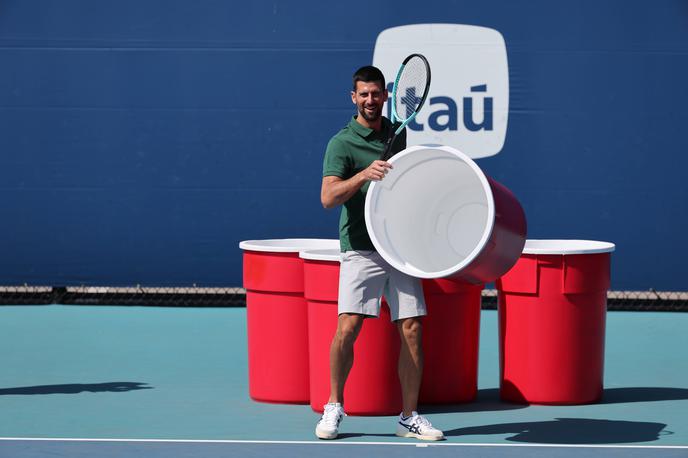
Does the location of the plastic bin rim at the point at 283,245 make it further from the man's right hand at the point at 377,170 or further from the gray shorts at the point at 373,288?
the man's right hand at the point at 377,170

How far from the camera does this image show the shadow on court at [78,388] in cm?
836

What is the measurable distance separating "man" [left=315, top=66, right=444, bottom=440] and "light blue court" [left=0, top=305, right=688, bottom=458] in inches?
8.3

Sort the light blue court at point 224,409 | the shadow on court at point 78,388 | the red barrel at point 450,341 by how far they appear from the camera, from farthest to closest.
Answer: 1. the shadow on court at point 78,388
2. the red barrel at point 450,341
3. the light blue court at point 224,409

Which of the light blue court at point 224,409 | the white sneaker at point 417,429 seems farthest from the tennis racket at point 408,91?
the light blue court at point 224,409

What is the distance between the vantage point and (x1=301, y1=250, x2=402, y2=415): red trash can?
24.5 feet

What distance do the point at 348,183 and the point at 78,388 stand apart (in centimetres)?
264

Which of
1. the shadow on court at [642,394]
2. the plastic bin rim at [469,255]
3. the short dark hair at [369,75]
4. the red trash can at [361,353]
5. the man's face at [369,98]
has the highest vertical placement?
the short dark hair at [369,75]

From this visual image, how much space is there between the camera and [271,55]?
481 inches

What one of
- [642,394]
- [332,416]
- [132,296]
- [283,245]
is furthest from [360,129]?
[132,296]

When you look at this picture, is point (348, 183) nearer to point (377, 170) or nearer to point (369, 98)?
point (377, 170)

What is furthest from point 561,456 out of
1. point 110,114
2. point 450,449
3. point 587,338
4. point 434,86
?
point 110,114

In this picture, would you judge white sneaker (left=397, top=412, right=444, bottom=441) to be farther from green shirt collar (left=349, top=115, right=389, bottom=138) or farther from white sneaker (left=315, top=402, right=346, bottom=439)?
green shirt collar (left=349, top=115, right=389, bottom=138)

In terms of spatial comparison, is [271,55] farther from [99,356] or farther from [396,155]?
[396,155]

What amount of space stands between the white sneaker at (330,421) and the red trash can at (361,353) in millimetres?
525
